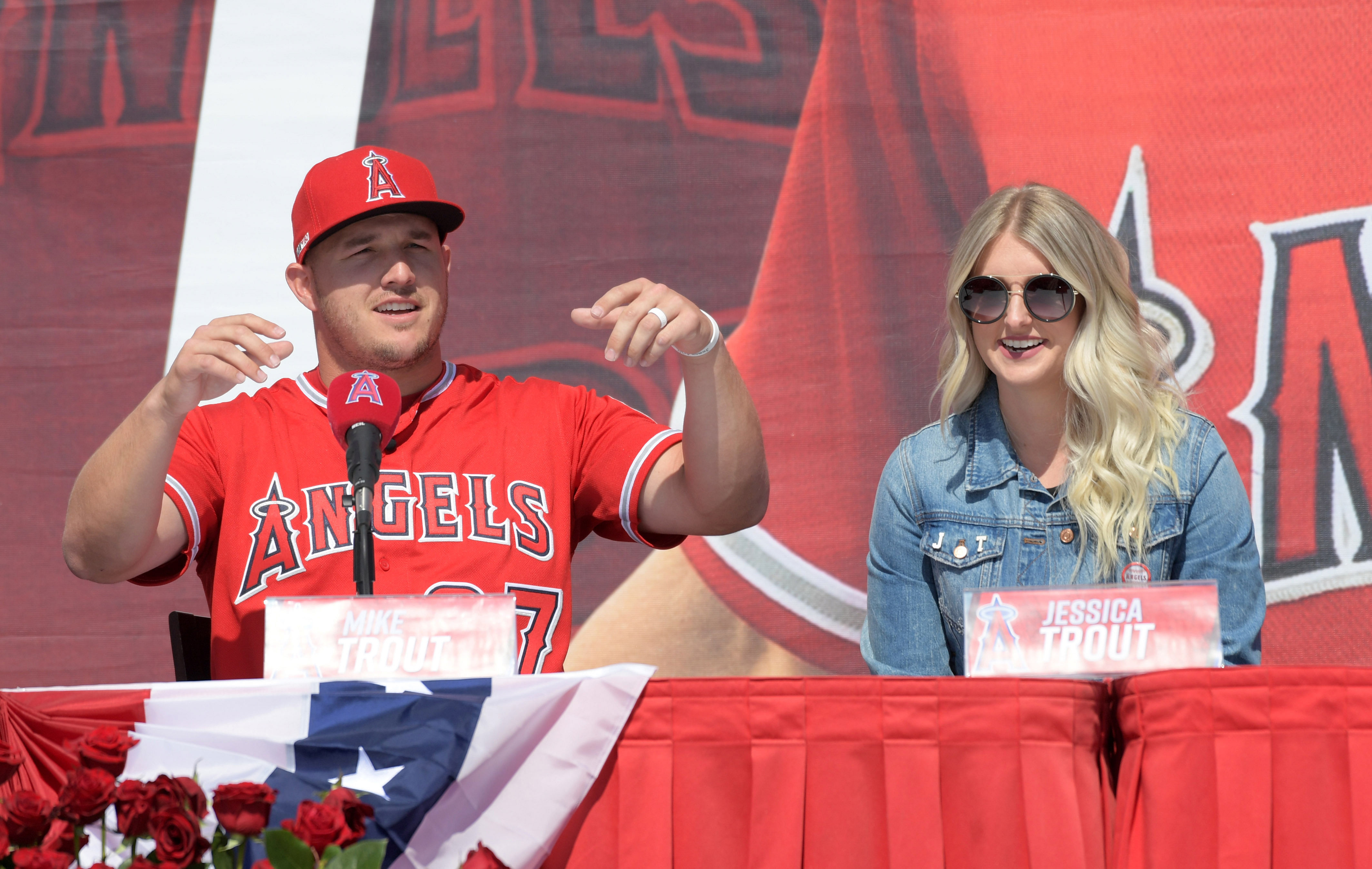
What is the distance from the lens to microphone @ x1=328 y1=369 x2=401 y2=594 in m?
1.40

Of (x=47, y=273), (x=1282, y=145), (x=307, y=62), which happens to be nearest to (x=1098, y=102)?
(x=1282, y=145)

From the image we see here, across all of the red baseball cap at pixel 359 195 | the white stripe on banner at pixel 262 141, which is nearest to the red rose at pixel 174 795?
the red baseball cap at pixel 359 195

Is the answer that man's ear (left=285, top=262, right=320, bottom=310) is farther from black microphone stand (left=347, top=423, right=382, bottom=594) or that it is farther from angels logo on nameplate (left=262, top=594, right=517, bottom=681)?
angels logo on nameplate (left=262, top=594, right=517, bottom=681)

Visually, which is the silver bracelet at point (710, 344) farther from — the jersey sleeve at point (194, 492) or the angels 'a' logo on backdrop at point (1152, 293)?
the angels 'a' logo on backdrop at point (1152, 293)

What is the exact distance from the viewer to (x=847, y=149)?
8.82 ft

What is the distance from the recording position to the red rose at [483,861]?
3.34ft

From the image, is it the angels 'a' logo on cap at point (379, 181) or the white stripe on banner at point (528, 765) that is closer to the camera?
the white stripe on banner at point (528, 765)

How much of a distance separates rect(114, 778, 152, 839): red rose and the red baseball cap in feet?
3.74

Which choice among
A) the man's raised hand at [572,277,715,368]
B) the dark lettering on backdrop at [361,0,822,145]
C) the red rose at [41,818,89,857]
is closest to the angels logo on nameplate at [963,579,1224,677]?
the man's raised hand at [572,277,715,368]

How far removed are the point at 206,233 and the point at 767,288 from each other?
125cm

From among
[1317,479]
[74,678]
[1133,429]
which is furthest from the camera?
[74,678]

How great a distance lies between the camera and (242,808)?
1069 millimetres

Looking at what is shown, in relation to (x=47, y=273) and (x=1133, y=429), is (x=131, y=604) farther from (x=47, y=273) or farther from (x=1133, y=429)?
(x=1133, y=429)

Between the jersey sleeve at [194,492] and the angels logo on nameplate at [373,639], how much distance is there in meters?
0.65
